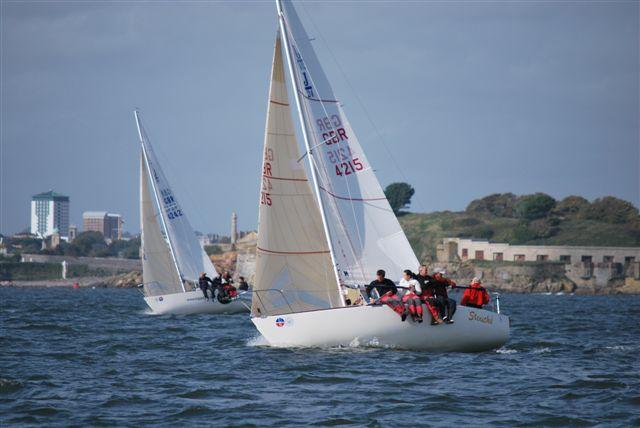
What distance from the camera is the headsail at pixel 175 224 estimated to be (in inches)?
1686

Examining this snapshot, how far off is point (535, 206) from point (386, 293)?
13255 centimetres

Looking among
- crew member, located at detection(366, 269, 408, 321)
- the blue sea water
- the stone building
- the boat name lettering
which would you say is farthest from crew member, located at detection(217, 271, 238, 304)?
the stone building

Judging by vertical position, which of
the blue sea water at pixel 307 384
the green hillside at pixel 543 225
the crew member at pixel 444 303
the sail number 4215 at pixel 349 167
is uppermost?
the green hillside at pixel 543 225

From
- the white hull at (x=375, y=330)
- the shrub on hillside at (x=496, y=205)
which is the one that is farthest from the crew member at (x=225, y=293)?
the shrub on hillside at (x=496, y=205)

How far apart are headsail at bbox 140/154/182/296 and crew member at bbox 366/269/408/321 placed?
69.0 ft

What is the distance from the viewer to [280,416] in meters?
14.8

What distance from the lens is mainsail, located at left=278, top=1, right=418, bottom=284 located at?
22672mm

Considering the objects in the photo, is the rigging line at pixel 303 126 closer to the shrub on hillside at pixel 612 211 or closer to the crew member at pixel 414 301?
the crew member at pixel 414 301

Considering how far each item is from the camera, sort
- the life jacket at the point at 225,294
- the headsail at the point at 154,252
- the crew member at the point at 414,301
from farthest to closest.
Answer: the headsail at the point at 154,252
the life jacket at the point at 225,294
the crew member at the point at 414,301

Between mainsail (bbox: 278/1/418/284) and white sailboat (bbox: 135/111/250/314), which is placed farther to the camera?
white sailboat (bbox: 135/111/250/314)

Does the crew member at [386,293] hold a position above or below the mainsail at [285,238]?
below

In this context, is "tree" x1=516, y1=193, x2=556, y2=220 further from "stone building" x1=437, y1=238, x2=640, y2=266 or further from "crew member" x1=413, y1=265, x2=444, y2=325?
"crew member" x1=413, y1=265, x2=444, y2=325

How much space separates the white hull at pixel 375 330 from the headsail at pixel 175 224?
21.3 m

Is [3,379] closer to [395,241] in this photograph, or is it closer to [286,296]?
[286,296]
